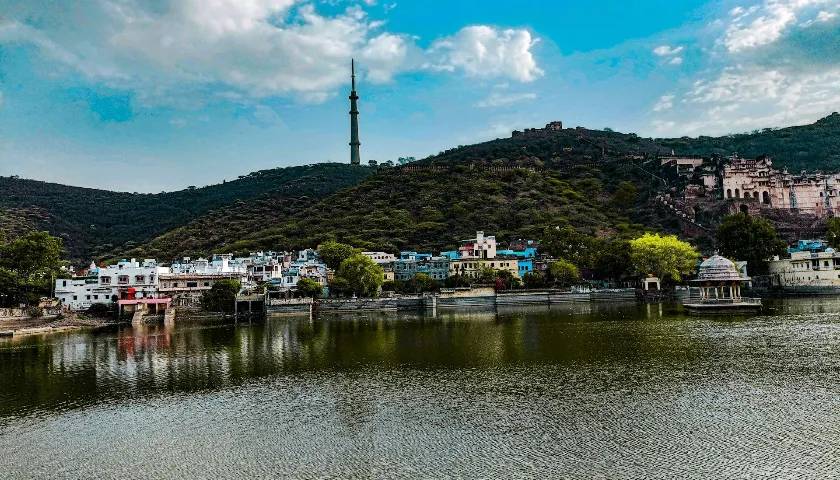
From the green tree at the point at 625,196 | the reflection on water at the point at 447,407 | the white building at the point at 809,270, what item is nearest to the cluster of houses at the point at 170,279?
the reflection on water at the point at 447,407

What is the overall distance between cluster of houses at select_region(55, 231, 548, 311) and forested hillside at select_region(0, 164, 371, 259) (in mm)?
64225

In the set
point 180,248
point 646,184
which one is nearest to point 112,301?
point 180,248

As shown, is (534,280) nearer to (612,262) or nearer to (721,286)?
(612,262)

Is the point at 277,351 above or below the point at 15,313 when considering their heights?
below

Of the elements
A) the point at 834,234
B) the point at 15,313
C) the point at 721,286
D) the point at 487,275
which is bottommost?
the point at 15,313

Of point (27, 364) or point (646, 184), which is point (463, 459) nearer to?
point (27, 364)

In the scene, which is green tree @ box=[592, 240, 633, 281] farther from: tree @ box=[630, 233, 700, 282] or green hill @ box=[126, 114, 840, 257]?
green hill @ box=[126, 114, 840, 257]

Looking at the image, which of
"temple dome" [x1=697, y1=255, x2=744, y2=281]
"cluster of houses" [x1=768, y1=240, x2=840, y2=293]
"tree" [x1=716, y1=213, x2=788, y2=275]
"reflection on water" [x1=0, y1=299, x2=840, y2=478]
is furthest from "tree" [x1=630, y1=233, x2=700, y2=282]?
"reflection on water" [x1=0, y1=299, x2=840, y2=478]

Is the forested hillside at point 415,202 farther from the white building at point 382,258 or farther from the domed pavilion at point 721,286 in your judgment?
the domed pavilion at point 721,286

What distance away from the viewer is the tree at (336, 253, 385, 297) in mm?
79188

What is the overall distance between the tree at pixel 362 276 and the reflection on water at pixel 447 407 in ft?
124

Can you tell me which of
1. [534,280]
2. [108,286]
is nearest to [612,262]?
[534,280]

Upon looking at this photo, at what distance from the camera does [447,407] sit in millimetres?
21672

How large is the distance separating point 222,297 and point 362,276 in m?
17.1
